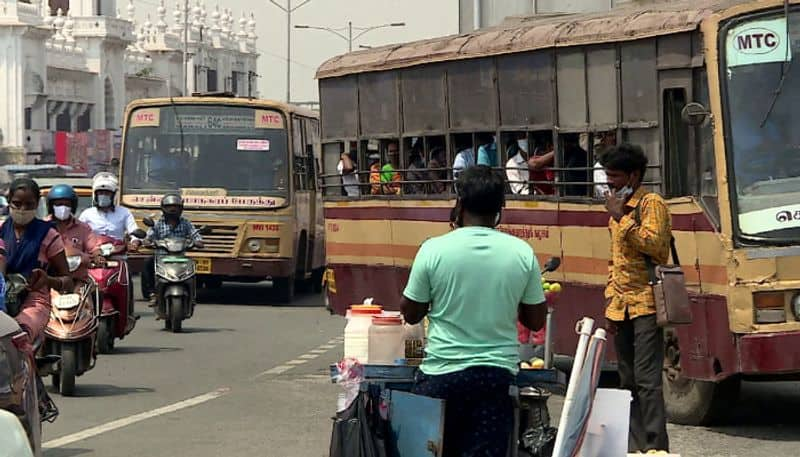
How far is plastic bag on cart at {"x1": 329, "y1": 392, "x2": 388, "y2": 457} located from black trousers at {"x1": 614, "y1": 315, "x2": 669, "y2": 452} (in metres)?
2.65

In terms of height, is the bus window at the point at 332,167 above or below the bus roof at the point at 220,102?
below

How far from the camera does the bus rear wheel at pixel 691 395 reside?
11789 mm

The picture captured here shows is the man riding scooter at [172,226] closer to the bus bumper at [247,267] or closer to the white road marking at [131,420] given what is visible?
the bus bumper at [247,267]

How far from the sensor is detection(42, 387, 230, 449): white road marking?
1129 centimetres

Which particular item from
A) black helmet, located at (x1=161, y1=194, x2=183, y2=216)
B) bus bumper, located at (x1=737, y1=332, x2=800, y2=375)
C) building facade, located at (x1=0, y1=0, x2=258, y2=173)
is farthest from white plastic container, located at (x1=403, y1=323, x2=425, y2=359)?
building facade, located at (x1=0, y1=0, x2=258, y2=173)

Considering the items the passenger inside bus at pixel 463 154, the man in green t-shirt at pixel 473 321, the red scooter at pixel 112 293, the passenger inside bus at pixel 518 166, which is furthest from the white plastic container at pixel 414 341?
the red scooter at pixel 112 293

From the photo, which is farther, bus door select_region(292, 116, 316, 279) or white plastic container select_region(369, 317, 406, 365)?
bus door select_region(292, 116, 316, 279)

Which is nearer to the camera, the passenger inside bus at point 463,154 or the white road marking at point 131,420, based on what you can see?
the white road marking at point 131,420

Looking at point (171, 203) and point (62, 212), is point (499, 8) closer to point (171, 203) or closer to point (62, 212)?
point (171, 203)

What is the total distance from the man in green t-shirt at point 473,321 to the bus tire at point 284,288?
63.6 feet

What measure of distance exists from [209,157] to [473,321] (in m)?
18.8

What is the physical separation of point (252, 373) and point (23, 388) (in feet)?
28.2

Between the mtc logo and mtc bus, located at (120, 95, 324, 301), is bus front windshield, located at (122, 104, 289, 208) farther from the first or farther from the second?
the mtc logo

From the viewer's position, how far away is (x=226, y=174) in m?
25.1
